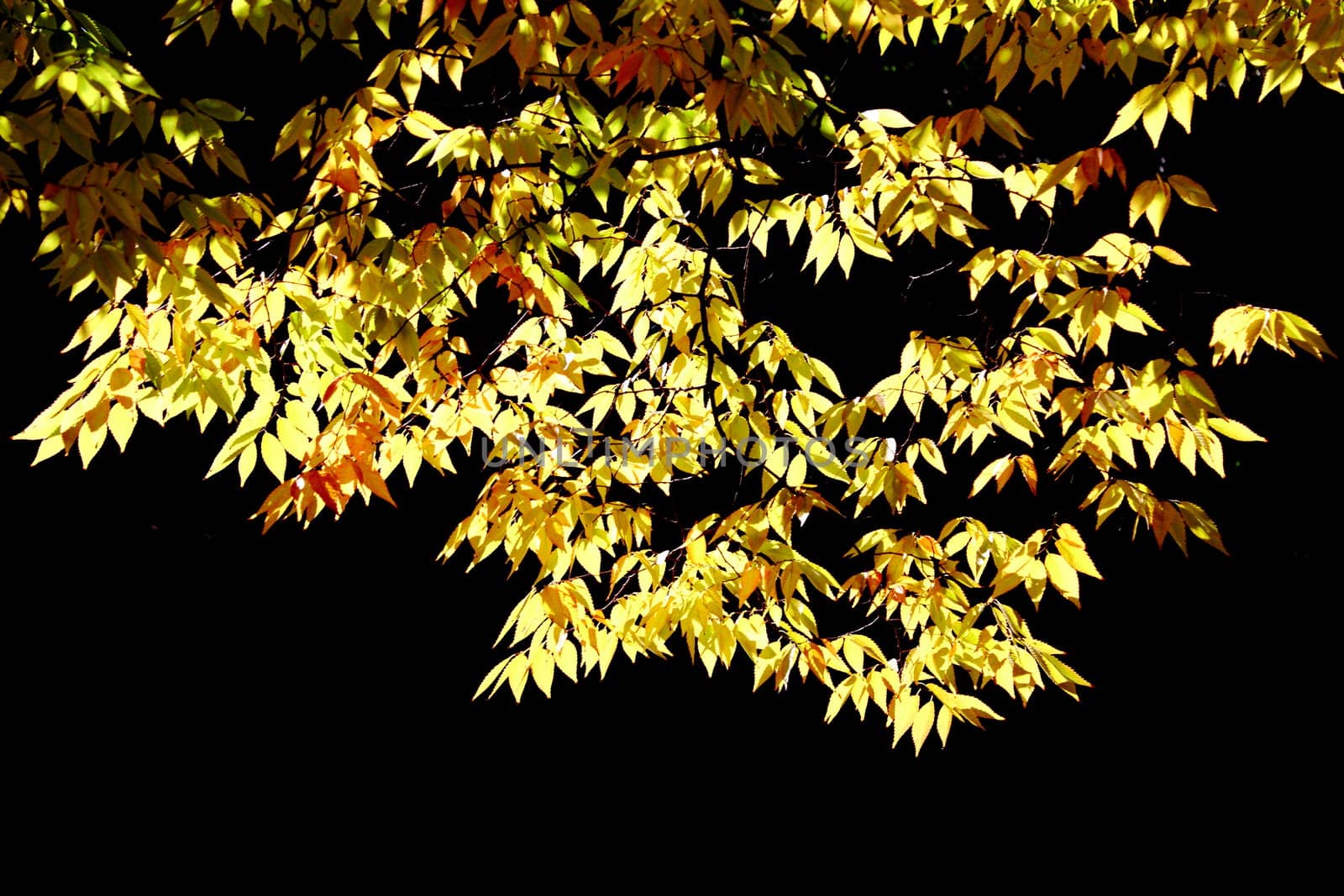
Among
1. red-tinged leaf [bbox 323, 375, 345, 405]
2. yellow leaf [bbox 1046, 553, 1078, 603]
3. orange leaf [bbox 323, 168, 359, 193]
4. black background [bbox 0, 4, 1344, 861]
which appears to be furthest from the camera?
black background [bbox 0, 4, 1344, 861]

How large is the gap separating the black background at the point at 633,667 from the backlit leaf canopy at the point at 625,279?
0.81m

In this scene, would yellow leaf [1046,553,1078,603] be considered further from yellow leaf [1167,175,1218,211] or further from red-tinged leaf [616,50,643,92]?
red-tinged leaf [616,50,643,92]

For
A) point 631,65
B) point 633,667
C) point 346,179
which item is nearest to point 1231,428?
point 631,65

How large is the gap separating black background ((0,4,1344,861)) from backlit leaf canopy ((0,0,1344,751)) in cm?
81

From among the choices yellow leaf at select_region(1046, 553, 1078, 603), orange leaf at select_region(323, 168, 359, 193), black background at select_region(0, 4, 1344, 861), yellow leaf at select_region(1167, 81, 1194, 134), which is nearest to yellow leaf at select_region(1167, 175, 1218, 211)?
yellow leaf at select_region(1167, 81, 1194, 134)

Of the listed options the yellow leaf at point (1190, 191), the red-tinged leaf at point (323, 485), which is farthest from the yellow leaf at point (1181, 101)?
the red-tinged leaf at point (323, 485)

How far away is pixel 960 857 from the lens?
3.73 m

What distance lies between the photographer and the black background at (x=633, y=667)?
3354mm

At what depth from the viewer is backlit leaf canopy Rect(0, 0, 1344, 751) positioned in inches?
73.7

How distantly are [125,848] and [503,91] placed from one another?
2924mm

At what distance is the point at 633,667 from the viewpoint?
3.65m

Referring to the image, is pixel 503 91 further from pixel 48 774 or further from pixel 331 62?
pixel 48 774

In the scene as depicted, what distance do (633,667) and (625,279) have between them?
1.71 meters

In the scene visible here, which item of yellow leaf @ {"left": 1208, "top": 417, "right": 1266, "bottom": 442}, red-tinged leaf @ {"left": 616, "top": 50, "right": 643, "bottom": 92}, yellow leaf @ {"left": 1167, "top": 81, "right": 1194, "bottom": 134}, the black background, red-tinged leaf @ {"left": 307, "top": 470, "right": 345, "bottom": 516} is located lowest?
the black background
